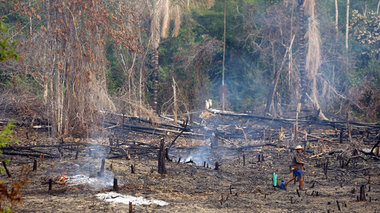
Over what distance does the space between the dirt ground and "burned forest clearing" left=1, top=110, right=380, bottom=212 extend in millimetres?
18

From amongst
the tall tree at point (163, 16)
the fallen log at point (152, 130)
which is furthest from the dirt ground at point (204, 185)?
the tall tree at point (163, 16)

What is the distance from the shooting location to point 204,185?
9.80 meters

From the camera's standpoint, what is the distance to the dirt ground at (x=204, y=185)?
757 cm

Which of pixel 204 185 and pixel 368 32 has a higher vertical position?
pixel 368 32

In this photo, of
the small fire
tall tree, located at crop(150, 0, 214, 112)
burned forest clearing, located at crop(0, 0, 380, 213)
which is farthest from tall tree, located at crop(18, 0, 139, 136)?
tall tree, located at crop(150, 0, 214, 112)

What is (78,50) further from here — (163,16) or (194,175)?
(163,16)

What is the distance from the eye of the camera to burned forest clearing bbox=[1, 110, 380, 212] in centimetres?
773

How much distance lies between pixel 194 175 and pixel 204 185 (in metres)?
0.85

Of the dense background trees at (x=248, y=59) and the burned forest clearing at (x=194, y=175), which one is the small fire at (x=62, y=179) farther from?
the dense background trees at (x=248, y=59)

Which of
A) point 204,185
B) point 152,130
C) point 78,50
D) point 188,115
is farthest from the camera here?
point 188,115

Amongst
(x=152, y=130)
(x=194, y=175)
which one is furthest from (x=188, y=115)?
(x=194, y=175)

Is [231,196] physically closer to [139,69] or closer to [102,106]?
[102,106]

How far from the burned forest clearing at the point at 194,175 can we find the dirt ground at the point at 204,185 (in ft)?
0.06

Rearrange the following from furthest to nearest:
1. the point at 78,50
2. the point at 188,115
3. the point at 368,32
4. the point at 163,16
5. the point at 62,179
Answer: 1. the point at 368,32
2. the point at 163,16
3. the point at 188,115
4. the point at 78,50
5. the point at 62,179
